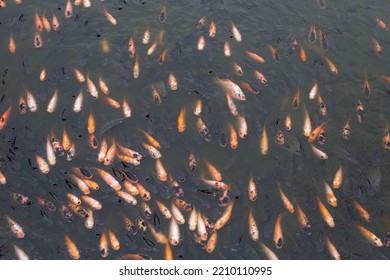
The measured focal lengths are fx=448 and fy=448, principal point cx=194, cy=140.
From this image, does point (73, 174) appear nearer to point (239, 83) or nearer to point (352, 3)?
point (239, 83)

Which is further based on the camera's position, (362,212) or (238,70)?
(238,70)

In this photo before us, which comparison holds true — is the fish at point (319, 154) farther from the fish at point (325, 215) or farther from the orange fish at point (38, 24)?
the orange fish at point (38, 24)

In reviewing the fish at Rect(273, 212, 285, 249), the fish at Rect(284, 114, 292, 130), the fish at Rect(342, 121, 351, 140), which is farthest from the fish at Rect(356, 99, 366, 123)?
the fish at Rect(273, 212, 285, 249)

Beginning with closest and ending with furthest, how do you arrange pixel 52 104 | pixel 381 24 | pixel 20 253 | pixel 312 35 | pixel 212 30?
pixel 20 253 < pixel 52 104 < pixel 312 35 < pixel 212 30 < pixel 381 24

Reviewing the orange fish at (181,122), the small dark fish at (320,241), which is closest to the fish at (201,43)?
the orange fish at (181,122)

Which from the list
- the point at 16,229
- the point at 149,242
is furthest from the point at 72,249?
the point at 149,242

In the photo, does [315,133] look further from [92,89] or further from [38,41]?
[38,41]

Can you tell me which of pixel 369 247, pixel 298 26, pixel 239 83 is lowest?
pixel 369 247

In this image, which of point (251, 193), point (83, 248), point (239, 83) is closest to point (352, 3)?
point (239, 83)
